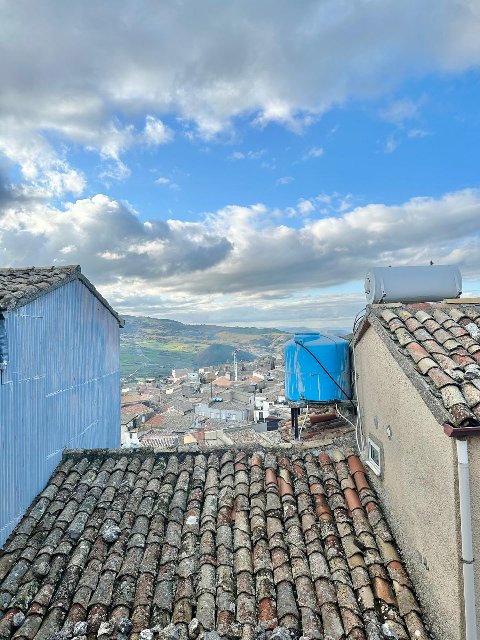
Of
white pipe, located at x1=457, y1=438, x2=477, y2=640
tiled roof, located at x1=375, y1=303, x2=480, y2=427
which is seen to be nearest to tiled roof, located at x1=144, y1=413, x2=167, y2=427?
tiled roof, located at x1=375, y1=303, x2=480, y2=427

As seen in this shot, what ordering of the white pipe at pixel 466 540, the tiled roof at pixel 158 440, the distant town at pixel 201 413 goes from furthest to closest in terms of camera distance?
1. the distant town at pixel 201 413
2. the tiled roof at pixel 158 440
3. the white pipe at pixel 466 540

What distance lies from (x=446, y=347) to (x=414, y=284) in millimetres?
2184

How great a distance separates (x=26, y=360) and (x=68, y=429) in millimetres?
2352

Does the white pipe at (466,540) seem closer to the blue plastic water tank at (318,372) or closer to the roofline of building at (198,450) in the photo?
the roofline of building at (198,450)

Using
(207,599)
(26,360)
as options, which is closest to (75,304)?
(26,360)

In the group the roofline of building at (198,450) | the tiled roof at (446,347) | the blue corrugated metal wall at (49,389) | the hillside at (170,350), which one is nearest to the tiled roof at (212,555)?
the roofline of building at (198,450)

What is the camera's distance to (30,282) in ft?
24.7

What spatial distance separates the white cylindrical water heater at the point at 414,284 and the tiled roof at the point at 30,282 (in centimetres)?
608

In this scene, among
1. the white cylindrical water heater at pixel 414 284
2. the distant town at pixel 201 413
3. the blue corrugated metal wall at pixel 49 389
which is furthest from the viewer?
the distant town at pixel 201 413

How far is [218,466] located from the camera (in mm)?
7379

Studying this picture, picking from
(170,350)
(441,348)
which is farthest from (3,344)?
(170,350)

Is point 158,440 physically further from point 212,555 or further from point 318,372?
point 212,555

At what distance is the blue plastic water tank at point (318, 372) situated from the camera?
309 inches

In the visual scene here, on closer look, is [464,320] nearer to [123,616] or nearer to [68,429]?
[123,616]
